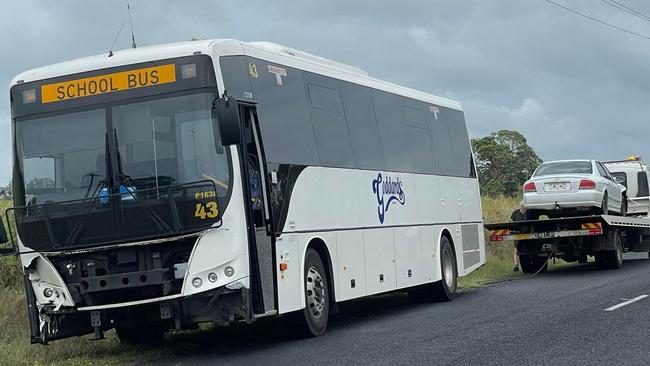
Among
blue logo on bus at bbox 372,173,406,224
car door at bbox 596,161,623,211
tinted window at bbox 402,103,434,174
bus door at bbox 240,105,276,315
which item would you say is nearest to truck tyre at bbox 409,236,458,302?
tinted window at bbox 402,103,434,174

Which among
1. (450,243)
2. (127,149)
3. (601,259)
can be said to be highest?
(127,149)

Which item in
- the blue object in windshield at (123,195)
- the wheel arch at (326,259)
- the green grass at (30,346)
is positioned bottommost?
the green grass at (30,346)

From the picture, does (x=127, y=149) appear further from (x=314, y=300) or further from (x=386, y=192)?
(x=386, y=192)

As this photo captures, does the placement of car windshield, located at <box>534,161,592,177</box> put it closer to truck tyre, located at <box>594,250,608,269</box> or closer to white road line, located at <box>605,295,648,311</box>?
truck tyre, located at <box>594,250,608,269</box>

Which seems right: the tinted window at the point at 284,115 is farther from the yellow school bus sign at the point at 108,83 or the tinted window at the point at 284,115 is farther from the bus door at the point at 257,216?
the yellow school bus sign at the point at 108,83

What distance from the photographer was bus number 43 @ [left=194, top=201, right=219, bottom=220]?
10.5 m

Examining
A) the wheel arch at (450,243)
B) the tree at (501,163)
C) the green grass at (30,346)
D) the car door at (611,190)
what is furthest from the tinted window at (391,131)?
the tree at (501,163)

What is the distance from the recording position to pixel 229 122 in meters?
10.1

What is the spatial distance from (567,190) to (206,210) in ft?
41.7

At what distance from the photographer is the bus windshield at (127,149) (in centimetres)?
1061

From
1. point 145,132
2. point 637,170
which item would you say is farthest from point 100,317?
point 637,170

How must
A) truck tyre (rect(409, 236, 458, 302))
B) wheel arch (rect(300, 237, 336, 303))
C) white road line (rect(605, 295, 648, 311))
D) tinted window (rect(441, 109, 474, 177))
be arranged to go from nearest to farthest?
wheel arch (rect(300, 237, 336, 303))
white road line (rect(605, 295, 648, 311))
truck tyre (rect(409, 236, 458, 302))
tinted window (rect(441, 109, 474, 177))

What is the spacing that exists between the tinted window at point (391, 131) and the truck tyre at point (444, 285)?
2.02m

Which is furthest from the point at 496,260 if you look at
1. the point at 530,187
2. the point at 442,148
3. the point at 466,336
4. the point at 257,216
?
the point at 257,216
